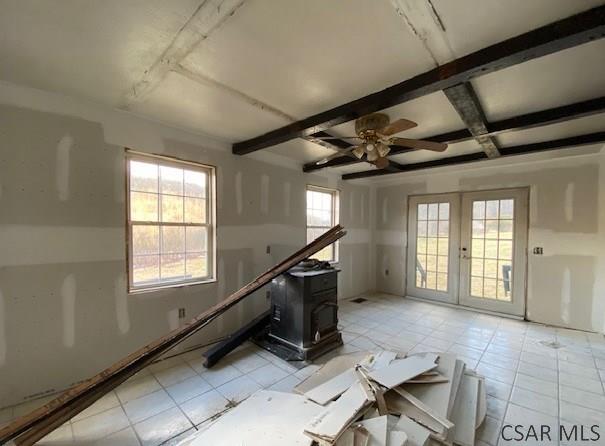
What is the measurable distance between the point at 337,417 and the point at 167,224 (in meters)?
2.46

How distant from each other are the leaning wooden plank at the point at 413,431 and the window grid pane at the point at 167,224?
2488 mm

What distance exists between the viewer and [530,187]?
4145mm

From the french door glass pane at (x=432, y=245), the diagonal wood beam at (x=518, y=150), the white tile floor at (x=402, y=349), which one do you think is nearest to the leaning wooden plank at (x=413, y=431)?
the white tile floor at (x=402, y=349)

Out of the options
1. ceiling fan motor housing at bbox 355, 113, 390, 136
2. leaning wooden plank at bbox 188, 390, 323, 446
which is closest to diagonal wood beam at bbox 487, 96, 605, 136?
ceiling fan motor housing at bbox 355, 113, 390, 136

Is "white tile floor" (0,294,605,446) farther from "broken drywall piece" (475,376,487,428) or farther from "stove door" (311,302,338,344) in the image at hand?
"stove door" (311,302,338,344)

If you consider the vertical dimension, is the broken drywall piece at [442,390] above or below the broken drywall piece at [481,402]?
above

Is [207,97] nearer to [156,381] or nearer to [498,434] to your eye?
[156,381]

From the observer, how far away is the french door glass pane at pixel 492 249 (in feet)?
14.2

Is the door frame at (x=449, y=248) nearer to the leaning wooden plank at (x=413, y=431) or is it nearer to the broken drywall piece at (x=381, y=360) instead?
the broken drywall piece at (x=381, y=360)

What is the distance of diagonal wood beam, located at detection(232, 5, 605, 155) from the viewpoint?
129cm

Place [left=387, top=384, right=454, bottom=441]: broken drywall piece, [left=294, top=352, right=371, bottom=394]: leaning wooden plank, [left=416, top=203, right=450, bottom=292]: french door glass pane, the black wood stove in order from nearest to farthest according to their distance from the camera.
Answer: [left=387, top=384, right=454, bottom=441]: broken drywall piece
[left=294, top=352, right=371, bottom=394]: leaning wooden plank
the black wood stove
[left=416, top=203, right=450, bottom=292]: french door glass pane

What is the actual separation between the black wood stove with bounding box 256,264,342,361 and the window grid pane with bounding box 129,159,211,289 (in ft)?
3.34

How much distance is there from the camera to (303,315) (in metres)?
2.88

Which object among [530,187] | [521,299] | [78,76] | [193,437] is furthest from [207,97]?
[521,299]
